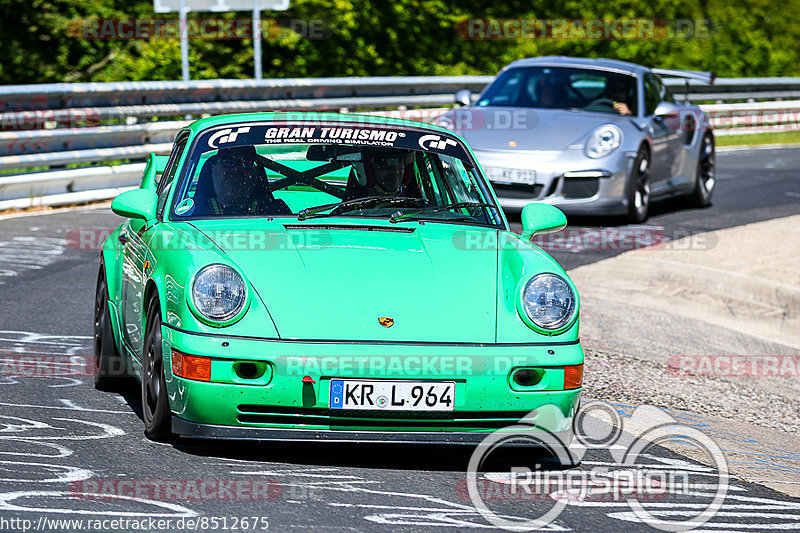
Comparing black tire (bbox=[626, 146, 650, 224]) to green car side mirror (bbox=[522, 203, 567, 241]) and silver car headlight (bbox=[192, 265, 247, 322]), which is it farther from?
silver car headlight (bbox=[192, 265, 247, 322])

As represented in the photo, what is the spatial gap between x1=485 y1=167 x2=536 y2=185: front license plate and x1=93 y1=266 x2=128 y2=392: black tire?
5.53 meters

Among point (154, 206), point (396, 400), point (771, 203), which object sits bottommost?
point (771, 203)

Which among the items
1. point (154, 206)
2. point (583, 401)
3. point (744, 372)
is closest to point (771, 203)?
point (744, 372)

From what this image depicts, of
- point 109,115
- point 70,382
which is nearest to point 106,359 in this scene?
point 70,382

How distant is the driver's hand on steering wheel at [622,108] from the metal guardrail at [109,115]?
15.9 ft

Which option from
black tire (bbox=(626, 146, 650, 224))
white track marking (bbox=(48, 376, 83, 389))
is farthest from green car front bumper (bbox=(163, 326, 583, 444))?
black tire (bbox=(626, 146, 650, 224))

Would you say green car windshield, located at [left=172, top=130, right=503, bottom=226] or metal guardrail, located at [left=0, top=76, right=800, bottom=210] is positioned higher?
green car windshield, located at [left=172, top=130, right=503, bottom=226]

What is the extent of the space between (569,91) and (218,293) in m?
8.52

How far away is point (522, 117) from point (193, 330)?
7.96 m

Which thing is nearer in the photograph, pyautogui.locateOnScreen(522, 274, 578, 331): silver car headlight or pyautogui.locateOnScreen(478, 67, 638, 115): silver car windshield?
pyautogui.locateOnScreen(522, 274, 578, 331): silver car headlight

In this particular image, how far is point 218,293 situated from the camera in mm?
4988

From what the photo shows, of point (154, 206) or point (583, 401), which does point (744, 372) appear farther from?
point (154, 206)

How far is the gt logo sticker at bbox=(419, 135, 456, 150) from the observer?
6.33 meters

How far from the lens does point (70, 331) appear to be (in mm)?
7590
